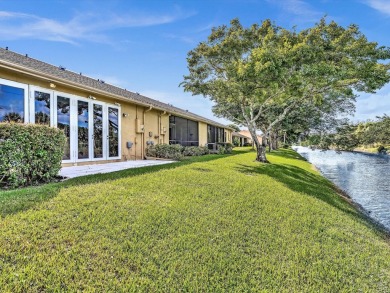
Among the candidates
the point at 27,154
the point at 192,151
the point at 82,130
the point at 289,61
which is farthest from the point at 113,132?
the point at 289,61

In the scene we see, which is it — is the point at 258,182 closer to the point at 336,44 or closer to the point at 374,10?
the point at 336,44

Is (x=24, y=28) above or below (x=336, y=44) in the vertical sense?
above

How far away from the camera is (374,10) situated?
14578 mm

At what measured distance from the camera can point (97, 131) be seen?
34.0 ft

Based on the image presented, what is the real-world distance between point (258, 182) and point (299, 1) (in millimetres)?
11025

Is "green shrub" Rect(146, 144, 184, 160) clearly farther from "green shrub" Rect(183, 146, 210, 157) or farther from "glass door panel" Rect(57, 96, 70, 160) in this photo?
"glass door panel" Rect(57, 96, 70, 160)

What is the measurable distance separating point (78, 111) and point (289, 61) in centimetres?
876

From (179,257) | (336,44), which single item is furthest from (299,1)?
(179,257)

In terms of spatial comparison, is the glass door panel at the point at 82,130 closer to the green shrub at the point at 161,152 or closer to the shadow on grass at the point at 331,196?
the green shrub at the point at 161,152

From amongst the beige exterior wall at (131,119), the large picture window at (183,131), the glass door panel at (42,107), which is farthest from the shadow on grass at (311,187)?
the glass door panel at (42,107)

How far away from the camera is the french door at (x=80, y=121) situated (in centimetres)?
830

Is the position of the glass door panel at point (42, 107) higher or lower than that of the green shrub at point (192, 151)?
higher

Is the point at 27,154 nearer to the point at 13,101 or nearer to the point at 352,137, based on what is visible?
the point at 13,101

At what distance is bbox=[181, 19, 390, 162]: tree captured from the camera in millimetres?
10891
